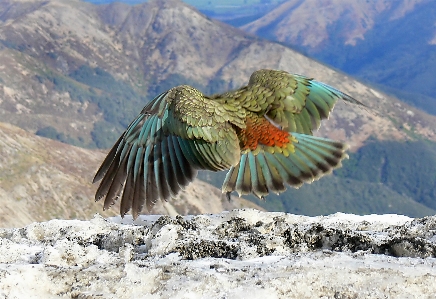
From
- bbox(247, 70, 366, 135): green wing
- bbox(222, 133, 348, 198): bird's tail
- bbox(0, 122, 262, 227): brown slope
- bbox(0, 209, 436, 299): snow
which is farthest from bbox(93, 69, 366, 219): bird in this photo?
bbox(0, 122, 262, 227): brown slope

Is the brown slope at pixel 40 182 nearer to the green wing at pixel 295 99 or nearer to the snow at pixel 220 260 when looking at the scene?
the green wing at pixel 295 99

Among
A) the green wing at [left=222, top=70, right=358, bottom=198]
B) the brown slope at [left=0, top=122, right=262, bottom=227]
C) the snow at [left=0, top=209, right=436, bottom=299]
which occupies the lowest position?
the brown slope at [left=0, top=122, right=262, bottom=227]

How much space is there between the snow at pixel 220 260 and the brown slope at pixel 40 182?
208 feet

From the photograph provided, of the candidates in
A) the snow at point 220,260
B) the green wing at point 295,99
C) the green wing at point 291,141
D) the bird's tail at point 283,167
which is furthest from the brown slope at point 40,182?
the bird's tail at point 283,167

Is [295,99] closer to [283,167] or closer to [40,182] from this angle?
[283,167]

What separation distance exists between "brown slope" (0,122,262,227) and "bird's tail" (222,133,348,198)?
63.8m

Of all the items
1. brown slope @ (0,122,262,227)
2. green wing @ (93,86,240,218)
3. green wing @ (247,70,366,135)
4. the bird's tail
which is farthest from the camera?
brown slope @ (0,122,262,227)

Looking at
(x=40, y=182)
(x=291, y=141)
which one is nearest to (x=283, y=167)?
(x=291, y=141)

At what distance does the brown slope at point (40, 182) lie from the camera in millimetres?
76887

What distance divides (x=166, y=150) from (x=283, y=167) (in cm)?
148

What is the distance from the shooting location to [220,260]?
17.4ft

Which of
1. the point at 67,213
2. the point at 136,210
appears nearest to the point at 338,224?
the point at 136,210

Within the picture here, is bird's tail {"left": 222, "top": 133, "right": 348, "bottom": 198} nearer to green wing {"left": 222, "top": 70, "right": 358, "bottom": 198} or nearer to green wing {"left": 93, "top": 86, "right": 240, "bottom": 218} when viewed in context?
green wing {"left": 222, "top": 70, "right": 358, "bottom": 198}

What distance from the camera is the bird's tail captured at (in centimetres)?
676
